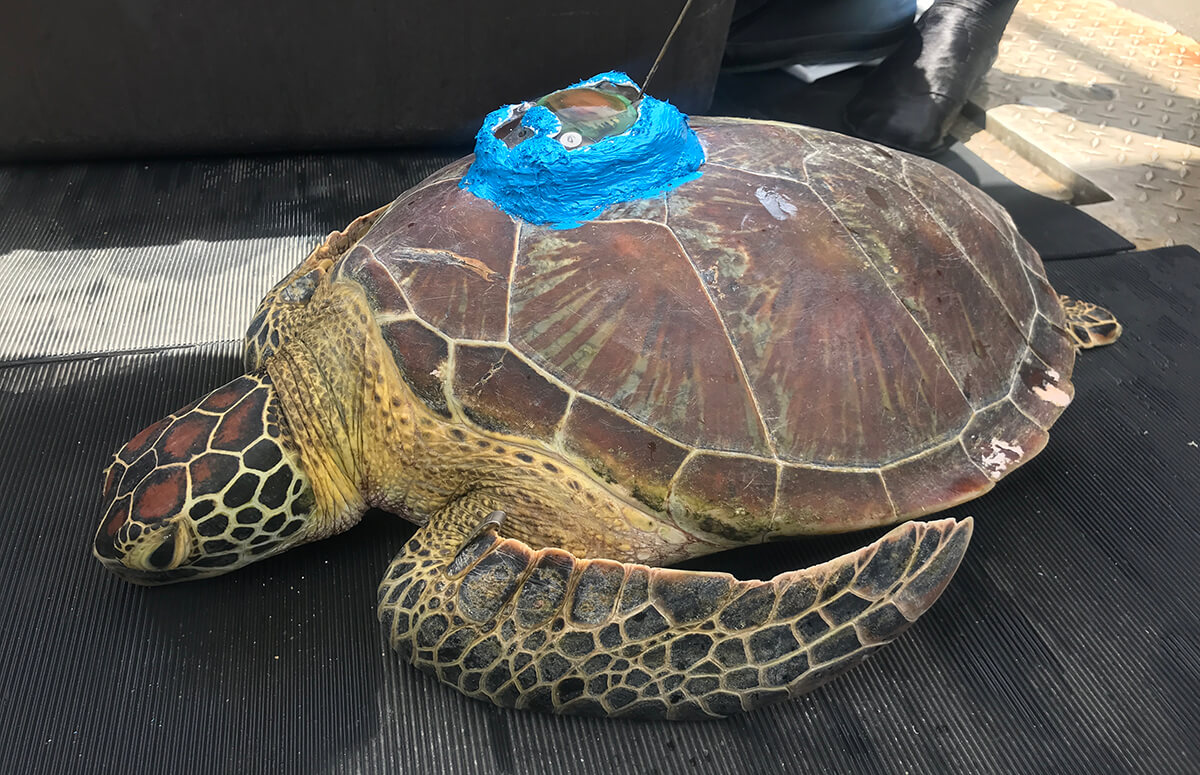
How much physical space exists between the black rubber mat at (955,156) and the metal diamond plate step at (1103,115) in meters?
0.22

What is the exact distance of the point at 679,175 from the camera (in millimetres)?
1228

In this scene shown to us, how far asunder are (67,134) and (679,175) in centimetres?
228

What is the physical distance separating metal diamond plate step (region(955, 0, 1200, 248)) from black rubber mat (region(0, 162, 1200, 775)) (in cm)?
156

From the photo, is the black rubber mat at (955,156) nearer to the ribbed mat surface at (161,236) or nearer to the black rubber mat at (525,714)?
the black rubber mat at (525,714)

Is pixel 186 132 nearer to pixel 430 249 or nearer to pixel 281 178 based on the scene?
pixel 281 178

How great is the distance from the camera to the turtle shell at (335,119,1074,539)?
1.08 m

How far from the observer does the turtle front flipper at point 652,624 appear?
100 cm

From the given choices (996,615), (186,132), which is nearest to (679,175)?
(996,615)

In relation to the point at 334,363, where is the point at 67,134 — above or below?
below

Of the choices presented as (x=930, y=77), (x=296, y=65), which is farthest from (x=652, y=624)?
(x=930, y=77)

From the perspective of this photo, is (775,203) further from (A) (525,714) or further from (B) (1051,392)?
(A) (525,714)

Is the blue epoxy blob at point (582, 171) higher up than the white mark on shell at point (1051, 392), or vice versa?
the blue epoxy blob at point (582, 171)

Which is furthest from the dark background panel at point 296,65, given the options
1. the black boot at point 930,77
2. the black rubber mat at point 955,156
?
the black boot at point 930,77

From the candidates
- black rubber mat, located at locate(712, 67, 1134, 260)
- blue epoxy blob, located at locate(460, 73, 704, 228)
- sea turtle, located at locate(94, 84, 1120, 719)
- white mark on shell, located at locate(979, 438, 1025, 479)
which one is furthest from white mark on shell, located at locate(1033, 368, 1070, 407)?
black rubber mat, located at locate(712, 67, 1134, 260)
